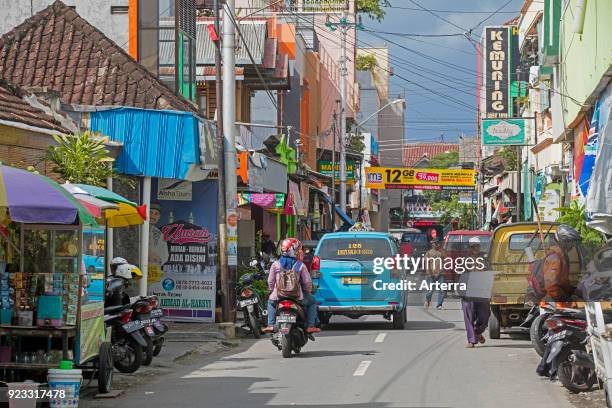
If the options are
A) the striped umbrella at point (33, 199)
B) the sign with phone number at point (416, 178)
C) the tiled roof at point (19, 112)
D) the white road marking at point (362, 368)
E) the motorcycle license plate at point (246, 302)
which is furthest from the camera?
the sign with phone number at point (416, 178)

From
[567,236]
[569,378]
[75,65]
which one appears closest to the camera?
[569,378]

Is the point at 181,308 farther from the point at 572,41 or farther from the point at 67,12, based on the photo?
the point at 572,41

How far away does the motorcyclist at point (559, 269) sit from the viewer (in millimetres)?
12896

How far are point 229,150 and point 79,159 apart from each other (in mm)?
5495

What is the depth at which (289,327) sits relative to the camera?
1684 cm

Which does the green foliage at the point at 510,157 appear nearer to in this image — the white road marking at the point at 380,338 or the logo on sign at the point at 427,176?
the logo on sign at the point at 427,176

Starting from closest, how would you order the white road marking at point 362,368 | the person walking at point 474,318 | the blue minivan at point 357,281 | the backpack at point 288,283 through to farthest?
the white road marking at point 362,368 → the backpack at point 288,283 → the person walking at point 474,318 → the blue minivan at point 357,281

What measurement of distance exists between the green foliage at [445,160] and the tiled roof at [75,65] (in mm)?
84670

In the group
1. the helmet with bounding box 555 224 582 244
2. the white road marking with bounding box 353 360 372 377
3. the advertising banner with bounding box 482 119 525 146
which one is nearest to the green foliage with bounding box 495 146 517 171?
the advertising banner with bounding box 482 119 525 146

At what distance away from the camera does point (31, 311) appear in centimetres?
1171

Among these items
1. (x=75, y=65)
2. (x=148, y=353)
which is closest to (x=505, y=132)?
(x=75, y=65)

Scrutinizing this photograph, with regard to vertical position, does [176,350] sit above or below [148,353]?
below

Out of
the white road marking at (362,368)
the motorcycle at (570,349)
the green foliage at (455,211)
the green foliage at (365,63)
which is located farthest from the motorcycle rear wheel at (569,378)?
the green foliage at (365,63)

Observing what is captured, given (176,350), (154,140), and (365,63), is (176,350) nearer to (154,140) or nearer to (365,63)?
(154,140)
